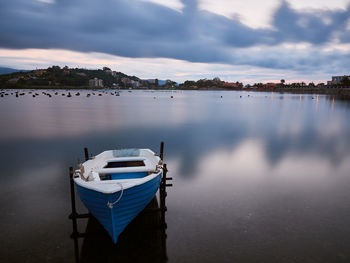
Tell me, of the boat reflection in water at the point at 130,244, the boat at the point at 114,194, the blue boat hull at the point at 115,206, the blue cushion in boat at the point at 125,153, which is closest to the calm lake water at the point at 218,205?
the boat reflection in water at the point at 130,244

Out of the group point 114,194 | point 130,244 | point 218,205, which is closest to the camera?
point 114,194

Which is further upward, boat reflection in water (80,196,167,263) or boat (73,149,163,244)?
boat (73,149,163,244)

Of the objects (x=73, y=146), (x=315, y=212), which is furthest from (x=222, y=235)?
(x=73, y=146)

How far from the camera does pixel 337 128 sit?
126 ft

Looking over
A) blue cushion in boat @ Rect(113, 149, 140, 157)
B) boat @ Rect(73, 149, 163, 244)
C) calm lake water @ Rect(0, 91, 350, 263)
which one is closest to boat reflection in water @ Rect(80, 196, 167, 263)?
calm lake water @ Rect(0, 91, 350, 263)

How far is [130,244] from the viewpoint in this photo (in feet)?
28.9

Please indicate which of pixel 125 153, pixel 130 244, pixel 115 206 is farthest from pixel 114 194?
pixel 125 153

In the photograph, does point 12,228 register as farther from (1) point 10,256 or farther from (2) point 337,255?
(2) point 337,255

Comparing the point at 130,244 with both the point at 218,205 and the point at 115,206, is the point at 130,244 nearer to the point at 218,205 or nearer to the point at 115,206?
the point at 115,206

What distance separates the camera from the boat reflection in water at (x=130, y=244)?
8.20 m

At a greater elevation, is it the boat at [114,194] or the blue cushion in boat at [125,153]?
the blue cushion in boat at [125,153]

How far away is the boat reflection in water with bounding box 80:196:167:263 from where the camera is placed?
323 inches

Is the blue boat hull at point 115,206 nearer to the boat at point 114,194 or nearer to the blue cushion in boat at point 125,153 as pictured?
the boat at point 114,194

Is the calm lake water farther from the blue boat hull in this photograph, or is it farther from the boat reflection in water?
the blue boat hull
